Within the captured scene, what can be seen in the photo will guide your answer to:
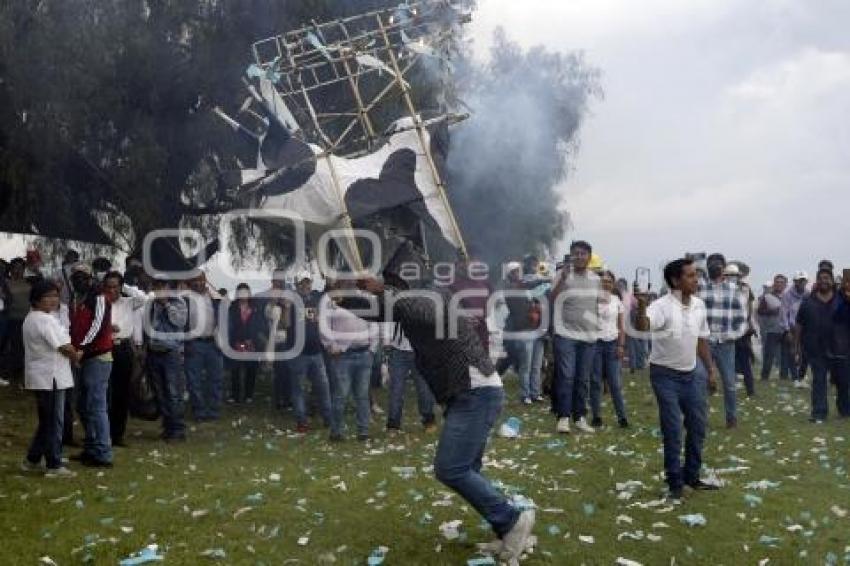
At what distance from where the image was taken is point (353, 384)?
39.4 ft

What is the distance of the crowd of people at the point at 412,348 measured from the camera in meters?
6.22

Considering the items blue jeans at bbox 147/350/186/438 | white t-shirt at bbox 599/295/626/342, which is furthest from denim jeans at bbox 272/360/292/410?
white t-shirt at bbox 599/295/626/342

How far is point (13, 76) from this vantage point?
14.0 metres

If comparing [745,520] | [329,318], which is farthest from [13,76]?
[745,520]

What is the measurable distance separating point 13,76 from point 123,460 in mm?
6931

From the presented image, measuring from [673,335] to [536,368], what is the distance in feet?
23.9

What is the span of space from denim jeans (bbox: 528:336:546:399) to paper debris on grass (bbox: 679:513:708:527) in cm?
776

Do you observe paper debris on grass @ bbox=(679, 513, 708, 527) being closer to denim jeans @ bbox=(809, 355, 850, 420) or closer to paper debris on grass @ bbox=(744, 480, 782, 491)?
paper debris on grass @ bbox=(744, 480, 782, 491)

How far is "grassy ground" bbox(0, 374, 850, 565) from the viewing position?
634cm

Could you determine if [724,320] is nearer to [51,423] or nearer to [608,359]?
[608,359]

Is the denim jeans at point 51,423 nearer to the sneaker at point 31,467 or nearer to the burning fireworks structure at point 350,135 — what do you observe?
the sneaker at point 31,467

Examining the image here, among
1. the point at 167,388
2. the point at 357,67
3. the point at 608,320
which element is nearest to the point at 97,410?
the point at 167,388

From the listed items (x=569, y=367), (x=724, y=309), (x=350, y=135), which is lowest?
(x=569, y=367)

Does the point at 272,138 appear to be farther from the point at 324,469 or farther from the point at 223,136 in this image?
the point at 324,469
